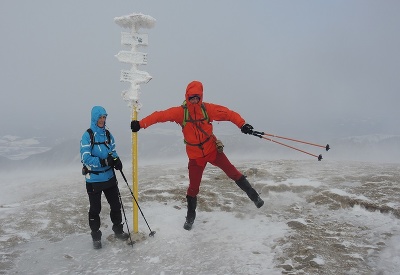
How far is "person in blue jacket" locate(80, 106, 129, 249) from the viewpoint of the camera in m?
6.04

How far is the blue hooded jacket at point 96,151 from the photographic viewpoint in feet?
19.7

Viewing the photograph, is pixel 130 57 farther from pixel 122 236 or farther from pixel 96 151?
pixel 122 236

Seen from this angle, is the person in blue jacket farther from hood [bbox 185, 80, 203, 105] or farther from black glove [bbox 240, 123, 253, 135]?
black glove [bbox 240, 123, 253, 135]

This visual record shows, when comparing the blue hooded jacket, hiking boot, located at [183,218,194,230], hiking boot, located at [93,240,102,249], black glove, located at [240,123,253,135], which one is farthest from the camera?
Result: hiking boot, located at [183,218,194,230]

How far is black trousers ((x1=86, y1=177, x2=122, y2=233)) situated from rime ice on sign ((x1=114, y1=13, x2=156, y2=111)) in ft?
5.65

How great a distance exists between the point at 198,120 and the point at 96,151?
2.19 m

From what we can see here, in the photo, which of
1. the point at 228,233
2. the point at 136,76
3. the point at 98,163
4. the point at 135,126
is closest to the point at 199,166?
the point at 228,233

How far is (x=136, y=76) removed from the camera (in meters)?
6.69

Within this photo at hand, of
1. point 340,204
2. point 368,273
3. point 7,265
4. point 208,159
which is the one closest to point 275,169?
point 340,204

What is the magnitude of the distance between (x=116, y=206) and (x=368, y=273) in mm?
4915

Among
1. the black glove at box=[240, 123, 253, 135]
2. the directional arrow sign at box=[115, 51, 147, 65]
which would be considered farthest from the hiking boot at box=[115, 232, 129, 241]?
the directional arrow sign at box=[115, 51, 147, 65]

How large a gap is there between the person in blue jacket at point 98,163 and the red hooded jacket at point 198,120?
1059mm

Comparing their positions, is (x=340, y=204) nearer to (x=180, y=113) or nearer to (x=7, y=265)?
(x=180, y=113)

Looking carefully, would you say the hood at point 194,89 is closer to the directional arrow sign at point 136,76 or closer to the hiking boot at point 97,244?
the directional arrow sign at point 136,76
